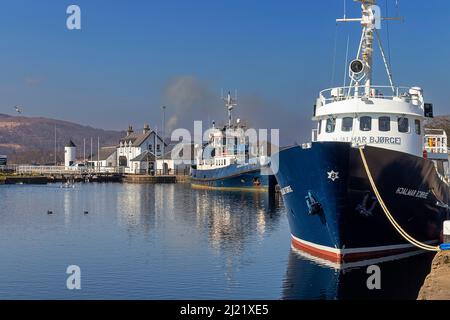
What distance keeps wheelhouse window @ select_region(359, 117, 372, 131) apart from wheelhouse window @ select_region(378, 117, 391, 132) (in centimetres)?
41

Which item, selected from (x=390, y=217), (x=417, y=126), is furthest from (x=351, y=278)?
(x=417, y=126)

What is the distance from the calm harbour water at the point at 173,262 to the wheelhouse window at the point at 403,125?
17.6ft

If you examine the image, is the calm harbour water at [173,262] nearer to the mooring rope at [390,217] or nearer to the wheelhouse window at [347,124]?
the mooring rope at [390,217]

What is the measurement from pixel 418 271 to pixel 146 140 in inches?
4557

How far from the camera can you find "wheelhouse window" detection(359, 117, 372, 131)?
1071 inches

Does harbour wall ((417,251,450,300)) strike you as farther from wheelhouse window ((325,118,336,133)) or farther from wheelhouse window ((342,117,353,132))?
wheelhouse window ((325,118,336,133))

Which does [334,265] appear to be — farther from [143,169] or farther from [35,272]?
[143,169]

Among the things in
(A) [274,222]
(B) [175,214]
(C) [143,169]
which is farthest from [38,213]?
(C) [143,169]

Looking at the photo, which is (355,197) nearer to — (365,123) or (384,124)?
(365,123)

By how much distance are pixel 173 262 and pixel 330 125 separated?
9103 millimetres

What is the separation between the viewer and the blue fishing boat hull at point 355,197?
24031 mm

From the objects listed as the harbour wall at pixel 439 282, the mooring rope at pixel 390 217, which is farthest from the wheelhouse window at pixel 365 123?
the harbour wall at pixel 439 282

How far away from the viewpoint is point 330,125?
28.6 m
